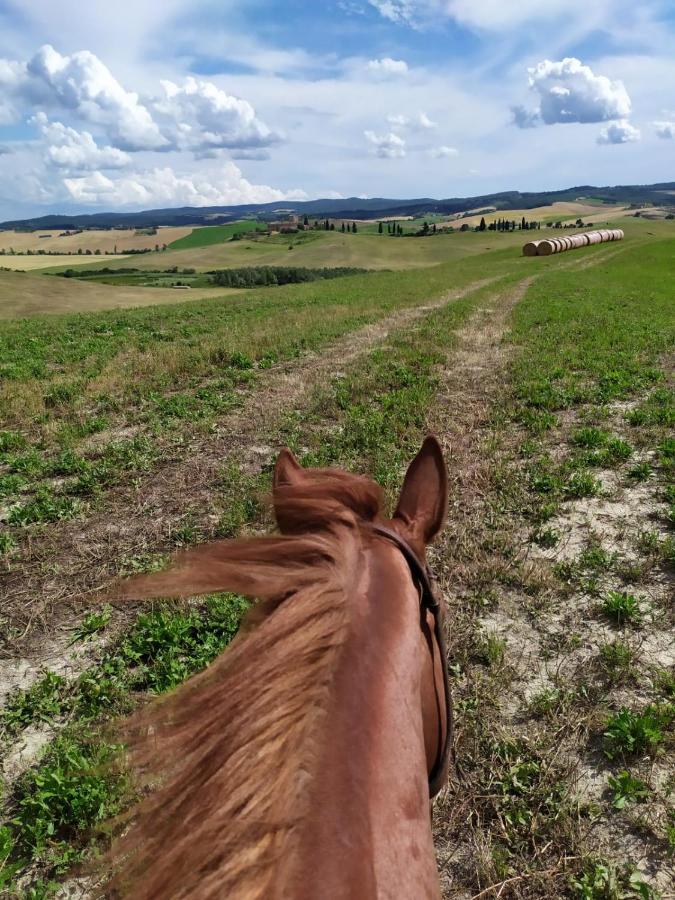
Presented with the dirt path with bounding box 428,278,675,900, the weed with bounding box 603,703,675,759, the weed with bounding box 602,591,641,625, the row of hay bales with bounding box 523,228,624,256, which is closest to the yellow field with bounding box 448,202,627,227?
the row of hay bales with bounding box 523,228,624,256

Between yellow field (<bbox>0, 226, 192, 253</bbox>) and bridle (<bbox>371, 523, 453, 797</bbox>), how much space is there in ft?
426

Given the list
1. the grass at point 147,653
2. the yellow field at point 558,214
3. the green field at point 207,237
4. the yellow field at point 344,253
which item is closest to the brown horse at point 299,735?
the grass at point 147,653

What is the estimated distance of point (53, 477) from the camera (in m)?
6.33

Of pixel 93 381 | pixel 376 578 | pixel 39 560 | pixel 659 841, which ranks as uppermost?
pixel 376 578

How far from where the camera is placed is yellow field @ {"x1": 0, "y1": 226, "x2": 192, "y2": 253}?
11806cm

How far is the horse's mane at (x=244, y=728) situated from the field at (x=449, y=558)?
30 centimetres

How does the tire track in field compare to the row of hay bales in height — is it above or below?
below

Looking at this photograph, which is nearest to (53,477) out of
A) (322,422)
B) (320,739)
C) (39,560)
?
(39,560)

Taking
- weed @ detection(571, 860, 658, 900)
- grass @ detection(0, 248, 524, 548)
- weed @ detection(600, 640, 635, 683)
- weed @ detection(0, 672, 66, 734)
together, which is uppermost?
grass @ detection(0, 248, 524, 548)

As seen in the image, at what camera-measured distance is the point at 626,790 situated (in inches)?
103

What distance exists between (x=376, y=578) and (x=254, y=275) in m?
65.0

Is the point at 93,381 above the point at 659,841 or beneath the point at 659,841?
above

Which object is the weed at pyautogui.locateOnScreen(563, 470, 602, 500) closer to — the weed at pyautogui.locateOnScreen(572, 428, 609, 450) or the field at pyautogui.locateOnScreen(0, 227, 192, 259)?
the weed at pyautogui.locateOnScreen(572, 428, 609, 450)

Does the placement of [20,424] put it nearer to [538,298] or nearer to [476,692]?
[476,692]
